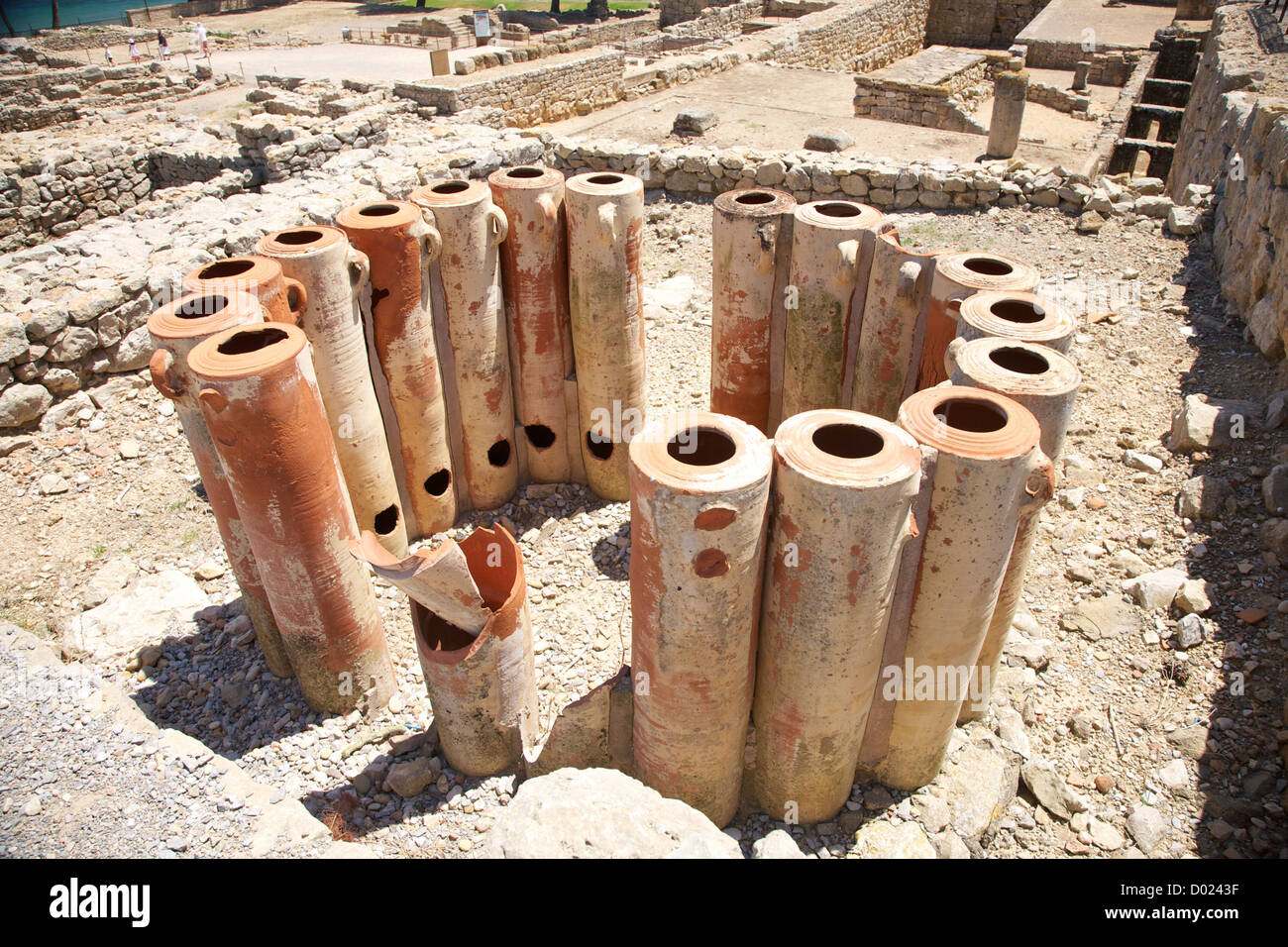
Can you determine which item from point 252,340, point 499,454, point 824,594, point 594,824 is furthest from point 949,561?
point 499,454

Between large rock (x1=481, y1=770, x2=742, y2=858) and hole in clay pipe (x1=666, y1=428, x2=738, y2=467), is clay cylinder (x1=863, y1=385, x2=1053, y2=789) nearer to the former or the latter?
hole in clay pipe (x1=666, y1=428, x2=738, y2=467)

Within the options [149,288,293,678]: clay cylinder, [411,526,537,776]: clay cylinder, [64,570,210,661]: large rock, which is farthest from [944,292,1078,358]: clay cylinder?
[64,570,210,661]: large rock

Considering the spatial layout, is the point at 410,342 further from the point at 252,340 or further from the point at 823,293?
the point at 823,293

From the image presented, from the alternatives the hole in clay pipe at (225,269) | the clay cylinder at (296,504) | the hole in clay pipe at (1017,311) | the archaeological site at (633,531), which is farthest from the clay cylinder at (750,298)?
the hole in clay pipe at (225,269)

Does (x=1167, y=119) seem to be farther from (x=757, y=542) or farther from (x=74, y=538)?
(x=74, y=538)

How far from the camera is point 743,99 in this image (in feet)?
53.1

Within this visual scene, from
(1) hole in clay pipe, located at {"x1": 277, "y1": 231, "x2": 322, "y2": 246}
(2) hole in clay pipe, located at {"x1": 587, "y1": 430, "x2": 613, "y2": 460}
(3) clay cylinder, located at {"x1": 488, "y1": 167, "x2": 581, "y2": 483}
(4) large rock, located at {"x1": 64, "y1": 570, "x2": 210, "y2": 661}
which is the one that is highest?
(1) hole in clay pipe, located at {"x1": 277, "y1": 231, "x2": 322, "y2": 246}

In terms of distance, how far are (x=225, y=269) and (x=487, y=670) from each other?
2983 millimetres

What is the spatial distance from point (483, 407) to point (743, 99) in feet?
40.9

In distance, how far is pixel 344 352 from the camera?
5219 millimetres

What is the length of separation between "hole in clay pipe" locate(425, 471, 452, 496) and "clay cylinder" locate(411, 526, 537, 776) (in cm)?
193

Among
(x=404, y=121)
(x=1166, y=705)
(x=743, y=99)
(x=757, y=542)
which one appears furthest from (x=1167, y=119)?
(x=757, y=542)

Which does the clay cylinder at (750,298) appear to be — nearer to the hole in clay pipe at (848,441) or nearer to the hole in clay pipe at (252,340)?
the hole in clay pipe at (848,441)

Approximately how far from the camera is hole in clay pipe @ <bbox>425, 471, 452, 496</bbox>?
21.0ft
